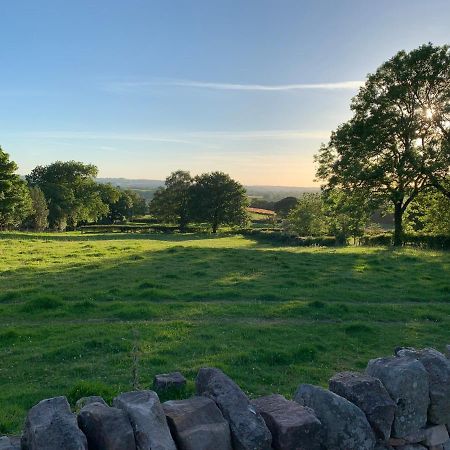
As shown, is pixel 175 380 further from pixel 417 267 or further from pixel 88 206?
pixel 88 206

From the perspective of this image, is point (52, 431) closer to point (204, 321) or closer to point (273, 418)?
point (273, 418)

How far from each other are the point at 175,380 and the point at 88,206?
84968mm

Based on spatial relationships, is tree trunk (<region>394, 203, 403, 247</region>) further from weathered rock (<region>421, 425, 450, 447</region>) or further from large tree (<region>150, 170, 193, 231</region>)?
large tree (<region>150, 170, 193, 231</region>)

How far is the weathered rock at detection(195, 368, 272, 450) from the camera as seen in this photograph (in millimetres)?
4230

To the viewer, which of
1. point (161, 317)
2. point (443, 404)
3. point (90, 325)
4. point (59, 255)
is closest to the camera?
point (443, 404)

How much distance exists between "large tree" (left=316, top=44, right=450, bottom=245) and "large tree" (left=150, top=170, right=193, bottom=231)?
50.9 m

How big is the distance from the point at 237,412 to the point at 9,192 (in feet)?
200

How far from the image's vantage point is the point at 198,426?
4215 mm

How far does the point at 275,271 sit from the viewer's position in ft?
82.7

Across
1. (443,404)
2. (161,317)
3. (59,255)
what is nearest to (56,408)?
(443,404)

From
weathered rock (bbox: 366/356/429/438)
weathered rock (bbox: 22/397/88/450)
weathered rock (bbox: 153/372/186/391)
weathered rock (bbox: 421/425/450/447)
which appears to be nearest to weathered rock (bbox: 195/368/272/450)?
weathered rock (bbox: 22/397/88/450)

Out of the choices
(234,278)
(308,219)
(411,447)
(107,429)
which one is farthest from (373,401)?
(308,219)

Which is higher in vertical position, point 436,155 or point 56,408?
point 436,155

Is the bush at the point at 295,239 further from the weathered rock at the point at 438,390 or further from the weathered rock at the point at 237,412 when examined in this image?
the weathered rock at the point at 237,412
